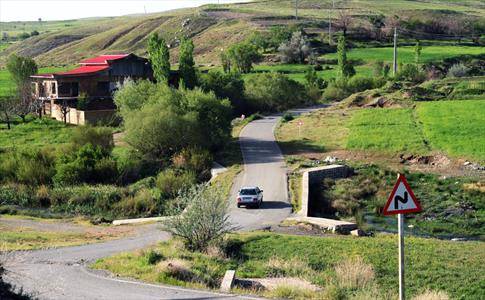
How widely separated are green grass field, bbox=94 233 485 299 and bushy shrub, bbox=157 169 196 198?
14055 mm

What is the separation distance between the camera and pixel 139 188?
4278 cm

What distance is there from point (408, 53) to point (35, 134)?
7944 centimetres

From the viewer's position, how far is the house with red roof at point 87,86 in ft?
239

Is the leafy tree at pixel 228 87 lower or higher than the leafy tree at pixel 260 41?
lower

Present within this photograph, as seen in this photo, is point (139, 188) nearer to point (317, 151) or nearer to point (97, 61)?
point (317, 151)

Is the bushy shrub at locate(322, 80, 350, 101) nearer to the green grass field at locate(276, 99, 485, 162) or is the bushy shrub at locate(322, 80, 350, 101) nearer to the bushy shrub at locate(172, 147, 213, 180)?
the green grass field at locate(276, 99, 485, 162)

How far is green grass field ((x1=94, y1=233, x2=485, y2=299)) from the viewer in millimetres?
19844

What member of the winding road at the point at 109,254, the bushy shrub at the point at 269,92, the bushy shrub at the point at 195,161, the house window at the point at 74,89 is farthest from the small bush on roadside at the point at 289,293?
the bushy shrub at the point at 269,92

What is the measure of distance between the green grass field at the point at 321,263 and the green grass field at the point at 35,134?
108 feet

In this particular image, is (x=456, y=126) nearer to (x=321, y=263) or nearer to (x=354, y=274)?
(x=321, y=263)

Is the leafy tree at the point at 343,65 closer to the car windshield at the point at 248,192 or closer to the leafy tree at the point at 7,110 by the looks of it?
the leafy tree at the point at 7,110

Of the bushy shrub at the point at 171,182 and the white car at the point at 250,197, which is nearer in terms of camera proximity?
the white car at the point at 250,197


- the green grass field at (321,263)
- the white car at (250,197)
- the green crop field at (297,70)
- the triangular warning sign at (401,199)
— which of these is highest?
the triangular warning sign at (401,199)

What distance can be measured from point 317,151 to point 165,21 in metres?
132
